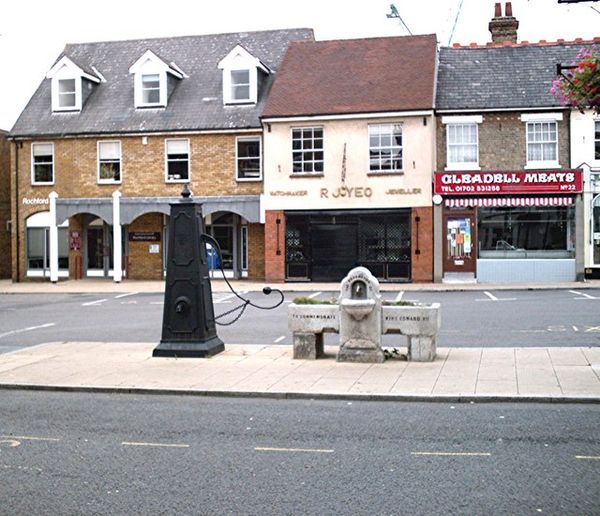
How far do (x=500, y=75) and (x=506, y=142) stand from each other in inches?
123

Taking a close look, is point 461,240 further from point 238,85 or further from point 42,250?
point 42,250

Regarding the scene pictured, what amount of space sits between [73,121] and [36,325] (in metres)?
18.0

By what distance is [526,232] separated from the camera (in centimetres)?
3017

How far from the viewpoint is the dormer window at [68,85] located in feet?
117

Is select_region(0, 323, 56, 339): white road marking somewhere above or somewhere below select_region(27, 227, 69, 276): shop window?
below

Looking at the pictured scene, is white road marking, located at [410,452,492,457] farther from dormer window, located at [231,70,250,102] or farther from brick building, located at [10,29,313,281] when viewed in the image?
dormer window, located at [231,70,250,102]

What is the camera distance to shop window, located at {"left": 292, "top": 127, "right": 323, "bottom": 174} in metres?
31.4

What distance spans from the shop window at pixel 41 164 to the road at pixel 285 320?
9.85m

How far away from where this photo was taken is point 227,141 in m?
33.1

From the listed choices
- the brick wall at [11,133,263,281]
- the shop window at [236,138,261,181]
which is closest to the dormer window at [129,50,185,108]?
the brick wall at [11,133,263,281]

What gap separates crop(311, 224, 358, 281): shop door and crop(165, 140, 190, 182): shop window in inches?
240

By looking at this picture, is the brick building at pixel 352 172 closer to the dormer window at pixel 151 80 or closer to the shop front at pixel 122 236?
the shop front at pixel 122 236

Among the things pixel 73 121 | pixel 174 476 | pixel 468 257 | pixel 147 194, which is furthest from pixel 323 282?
pixel 174 476

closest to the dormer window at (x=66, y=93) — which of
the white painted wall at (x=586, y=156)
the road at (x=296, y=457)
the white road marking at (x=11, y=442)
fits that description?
the white painted wall at (x=586, y=156)
